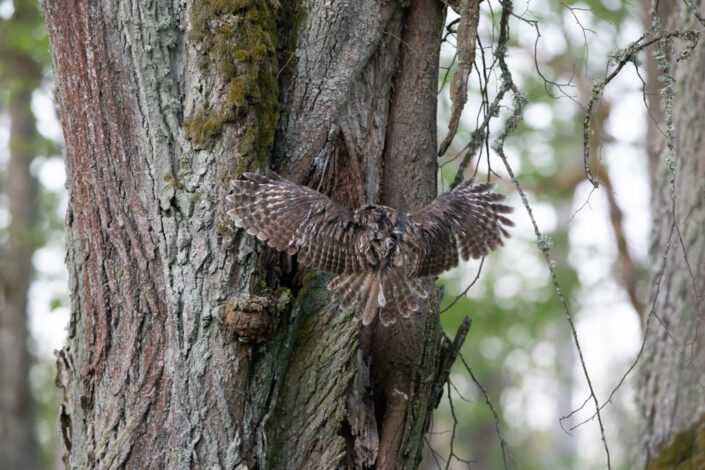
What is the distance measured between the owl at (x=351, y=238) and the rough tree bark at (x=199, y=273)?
10cm

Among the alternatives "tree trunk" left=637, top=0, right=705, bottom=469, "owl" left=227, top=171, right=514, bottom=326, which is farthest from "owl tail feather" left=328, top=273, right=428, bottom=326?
"tree trunk" left=637, top=0, right=705, bottom=469

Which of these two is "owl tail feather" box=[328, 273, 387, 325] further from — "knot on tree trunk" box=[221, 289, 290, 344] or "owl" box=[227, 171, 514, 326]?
→ "knot on tree trunk" box=[221, 289, 290, 344]

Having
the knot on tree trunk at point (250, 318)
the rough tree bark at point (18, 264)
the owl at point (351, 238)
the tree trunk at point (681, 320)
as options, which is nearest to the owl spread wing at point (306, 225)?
the owl at point (351, 238)

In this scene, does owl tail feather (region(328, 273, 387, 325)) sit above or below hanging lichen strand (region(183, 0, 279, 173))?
below

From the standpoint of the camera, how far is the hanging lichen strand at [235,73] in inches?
113

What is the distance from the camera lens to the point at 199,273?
2.77 meters

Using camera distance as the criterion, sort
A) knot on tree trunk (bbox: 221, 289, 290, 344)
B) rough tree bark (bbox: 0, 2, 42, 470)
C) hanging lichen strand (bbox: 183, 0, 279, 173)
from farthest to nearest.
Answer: rough tree bark (bbox: 0, 2, 42, 470) < hanging lichen strand (bbox: 183, 0, 279, 173) < knot on tree trunk (bbox: 221, 289, 290, 344)

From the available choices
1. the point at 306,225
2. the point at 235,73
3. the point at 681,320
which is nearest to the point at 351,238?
the point at 306,225

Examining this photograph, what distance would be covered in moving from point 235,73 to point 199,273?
89cm

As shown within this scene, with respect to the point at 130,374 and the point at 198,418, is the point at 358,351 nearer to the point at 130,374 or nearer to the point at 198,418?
the point at 198,418

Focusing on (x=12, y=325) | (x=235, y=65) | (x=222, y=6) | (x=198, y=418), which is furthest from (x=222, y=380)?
(x=12, y=325)

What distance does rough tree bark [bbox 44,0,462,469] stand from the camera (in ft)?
8.94

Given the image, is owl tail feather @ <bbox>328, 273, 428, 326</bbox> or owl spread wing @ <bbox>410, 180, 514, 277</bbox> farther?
owl spread wing @ <bbox>410, 180, 514, 277</bbox>

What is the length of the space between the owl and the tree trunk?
5.33 ft
